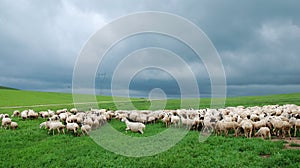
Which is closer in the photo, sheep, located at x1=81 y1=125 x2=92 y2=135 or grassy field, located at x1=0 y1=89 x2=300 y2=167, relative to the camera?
grassy field, located at x1=0 y1=89 x2=300 y2=167

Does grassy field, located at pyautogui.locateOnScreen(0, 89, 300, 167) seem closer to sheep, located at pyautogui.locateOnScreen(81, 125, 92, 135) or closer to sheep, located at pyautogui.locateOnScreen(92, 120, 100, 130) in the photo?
sheep, located at pyautogui.locateOnScreen(81, 125, 92, 135)

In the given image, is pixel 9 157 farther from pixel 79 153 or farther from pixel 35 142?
pixel 79 153

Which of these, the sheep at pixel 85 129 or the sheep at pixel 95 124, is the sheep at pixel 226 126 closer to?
the sheep at pixel 85 129

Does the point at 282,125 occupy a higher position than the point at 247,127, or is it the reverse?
the point at 282,125

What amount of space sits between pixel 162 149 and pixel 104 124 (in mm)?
9345

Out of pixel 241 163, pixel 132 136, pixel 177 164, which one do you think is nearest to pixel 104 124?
pixel 132 136

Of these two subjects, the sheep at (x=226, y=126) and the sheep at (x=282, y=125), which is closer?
the sheep at (x=282, y=125)

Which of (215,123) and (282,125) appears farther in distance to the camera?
(215,123)

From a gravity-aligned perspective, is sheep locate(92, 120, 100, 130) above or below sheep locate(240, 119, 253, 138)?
below

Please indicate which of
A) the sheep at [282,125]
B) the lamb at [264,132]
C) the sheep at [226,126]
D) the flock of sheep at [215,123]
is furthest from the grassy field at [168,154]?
the sheep at [282,125]

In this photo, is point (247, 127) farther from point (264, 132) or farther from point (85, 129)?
point (85, 129)

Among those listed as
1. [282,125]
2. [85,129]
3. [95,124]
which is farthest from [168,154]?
[95,124]

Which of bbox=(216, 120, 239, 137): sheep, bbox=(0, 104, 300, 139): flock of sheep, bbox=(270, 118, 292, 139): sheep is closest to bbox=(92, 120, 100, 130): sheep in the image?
bbox=(0, 104, 300, 139): flock of sheep

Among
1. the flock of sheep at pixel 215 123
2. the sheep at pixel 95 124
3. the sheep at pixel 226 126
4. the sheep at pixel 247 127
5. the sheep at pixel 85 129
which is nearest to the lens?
the sheep at pixel 247 127
